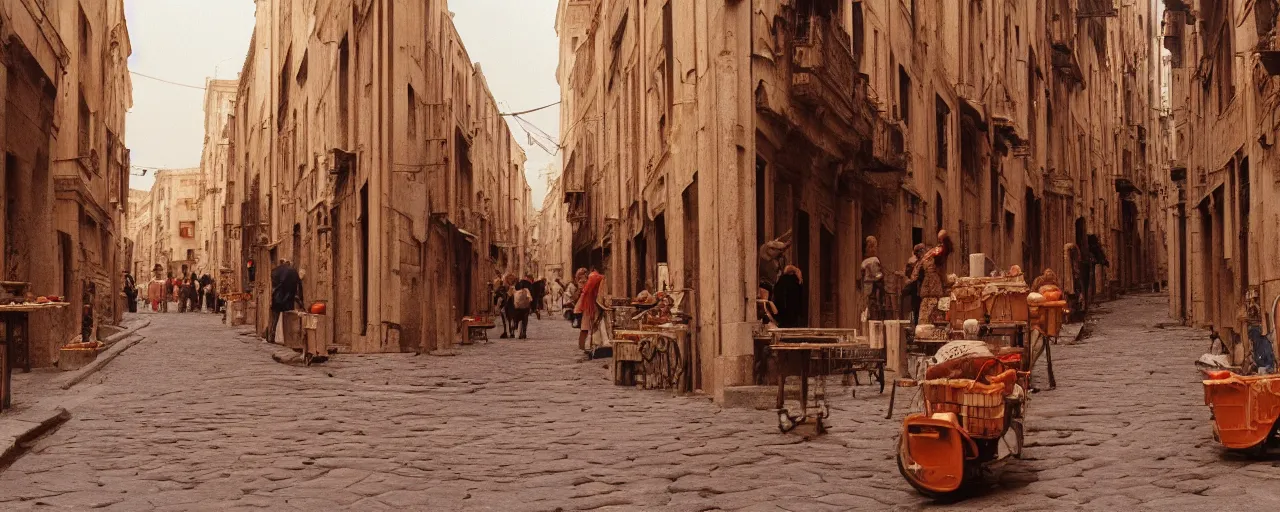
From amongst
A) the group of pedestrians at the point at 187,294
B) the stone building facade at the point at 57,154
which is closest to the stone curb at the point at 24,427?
the stone building facade at the point at 57,154

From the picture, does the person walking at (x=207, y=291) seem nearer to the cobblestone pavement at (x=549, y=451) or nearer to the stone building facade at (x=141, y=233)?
the cobblestone pavement at (x=549, y=451)

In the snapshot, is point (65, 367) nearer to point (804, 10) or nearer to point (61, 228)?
point (61, 228)

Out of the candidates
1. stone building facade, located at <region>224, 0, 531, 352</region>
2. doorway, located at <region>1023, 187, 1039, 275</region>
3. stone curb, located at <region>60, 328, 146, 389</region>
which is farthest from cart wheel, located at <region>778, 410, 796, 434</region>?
doorway, located at <region>1023, 187, 1039, 275</region>

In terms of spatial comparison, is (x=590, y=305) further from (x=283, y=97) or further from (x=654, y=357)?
(x=283, y=97)

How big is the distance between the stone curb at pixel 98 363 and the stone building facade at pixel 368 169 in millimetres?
3531

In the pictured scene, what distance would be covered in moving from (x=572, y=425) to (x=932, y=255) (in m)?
4.45

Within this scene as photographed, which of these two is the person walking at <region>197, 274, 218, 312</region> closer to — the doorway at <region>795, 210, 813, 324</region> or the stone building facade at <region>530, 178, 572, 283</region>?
the stone building facade at <region>530, 178, 572, 283</region>

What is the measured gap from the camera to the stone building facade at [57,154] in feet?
49.8

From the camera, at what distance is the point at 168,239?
82.2 metres

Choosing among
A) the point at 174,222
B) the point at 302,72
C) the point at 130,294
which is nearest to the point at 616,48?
the point at 302,72

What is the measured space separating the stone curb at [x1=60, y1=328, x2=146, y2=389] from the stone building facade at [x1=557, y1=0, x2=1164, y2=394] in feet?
22.9

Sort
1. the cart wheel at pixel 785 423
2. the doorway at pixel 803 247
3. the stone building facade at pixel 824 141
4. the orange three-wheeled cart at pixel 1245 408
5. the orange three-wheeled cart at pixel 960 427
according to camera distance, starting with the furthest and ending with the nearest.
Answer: the doorway at pixel 803 247, the stone building facade at pixel 824 141, the cart wheel at pixel 785 423, the orange three-wheeled cart at pixel 1245 408, the orange three-wheeled cart at pixel 960 427

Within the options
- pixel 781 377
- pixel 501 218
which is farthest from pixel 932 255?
pixel 501 218

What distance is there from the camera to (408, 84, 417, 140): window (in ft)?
71.0
